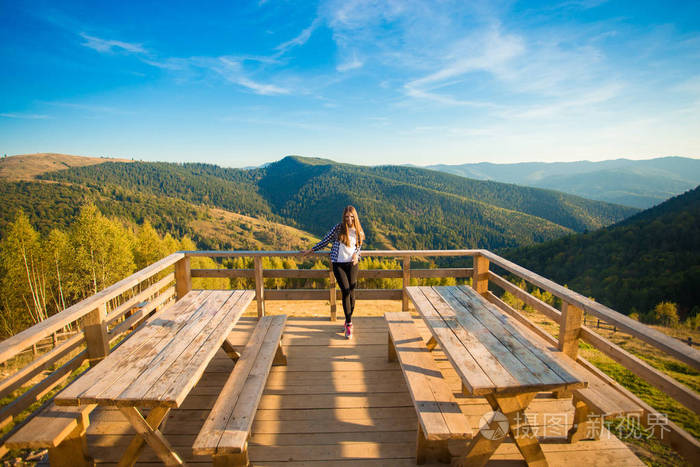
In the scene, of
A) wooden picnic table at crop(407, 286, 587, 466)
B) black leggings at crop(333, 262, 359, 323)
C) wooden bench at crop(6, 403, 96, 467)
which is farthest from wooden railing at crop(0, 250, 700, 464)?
black leggings at crop(333, 262, 359, 323)

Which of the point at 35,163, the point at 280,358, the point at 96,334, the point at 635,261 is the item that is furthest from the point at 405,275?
the point at 35,163

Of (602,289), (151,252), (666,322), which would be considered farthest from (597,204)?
(151,252)

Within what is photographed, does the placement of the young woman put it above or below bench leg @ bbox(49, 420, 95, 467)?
above

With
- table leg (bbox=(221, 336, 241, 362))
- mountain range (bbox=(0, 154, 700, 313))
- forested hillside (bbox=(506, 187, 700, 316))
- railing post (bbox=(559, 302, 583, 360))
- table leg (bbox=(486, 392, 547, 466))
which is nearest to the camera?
table leg (bbox=(486, 392, 547, 466))

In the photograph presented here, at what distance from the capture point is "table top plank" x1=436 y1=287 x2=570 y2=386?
6.27ft

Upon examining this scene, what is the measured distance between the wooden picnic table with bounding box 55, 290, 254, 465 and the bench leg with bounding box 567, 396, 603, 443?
8.82 ft

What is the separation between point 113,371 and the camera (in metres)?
2.01

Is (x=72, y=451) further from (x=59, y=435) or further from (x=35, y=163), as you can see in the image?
(x=35, y=163)

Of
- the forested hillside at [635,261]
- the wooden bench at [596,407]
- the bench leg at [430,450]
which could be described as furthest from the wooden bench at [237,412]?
the forested hillside at [635,261]

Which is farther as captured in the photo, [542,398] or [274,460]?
[542,398]

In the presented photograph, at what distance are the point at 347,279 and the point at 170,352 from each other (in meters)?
2.10

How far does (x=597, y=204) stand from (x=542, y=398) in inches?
8146

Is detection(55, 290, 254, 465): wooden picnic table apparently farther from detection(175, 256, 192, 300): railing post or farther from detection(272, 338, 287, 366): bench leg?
detection(175, 256, 192, 300): railing post

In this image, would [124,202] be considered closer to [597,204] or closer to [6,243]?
[6,243]
